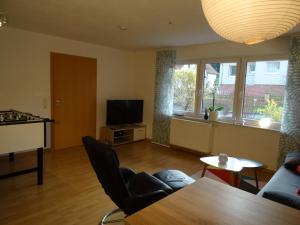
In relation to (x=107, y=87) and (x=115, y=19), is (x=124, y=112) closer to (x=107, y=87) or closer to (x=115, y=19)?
(x=107, y=87)

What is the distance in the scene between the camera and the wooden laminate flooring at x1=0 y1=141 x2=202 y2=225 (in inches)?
88.5

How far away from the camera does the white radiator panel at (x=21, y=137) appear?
247 cm

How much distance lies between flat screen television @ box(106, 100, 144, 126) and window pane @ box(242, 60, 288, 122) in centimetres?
242

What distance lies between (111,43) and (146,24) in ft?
5.50

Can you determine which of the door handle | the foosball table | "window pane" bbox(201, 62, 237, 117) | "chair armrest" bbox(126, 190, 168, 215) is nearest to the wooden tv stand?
the door handle

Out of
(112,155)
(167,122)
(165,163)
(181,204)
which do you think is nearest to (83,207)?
(112,155)

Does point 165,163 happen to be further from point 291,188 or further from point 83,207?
point 291,188

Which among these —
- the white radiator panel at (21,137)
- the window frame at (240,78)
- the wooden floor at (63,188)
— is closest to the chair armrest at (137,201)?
the wooden floor at (63,188)

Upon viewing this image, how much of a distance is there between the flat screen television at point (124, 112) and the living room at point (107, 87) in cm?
26

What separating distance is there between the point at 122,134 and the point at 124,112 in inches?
20.5

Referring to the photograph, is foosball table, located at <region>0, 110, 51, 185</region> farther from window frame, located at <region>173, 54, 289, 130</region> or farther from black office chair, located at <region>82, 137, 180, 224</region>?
window frame, located at <region>173, 54, 289, 130</region>

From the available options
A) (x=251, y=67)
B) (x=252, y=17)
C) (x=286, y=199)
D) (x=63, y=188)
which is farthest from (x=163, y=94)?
(x=252, y=17)

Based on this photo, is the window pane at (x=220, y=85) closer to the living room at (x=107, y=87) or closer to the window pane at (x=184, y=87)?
the living room at (x=107, y=87)

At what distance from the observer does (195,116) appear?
4.79 metres
